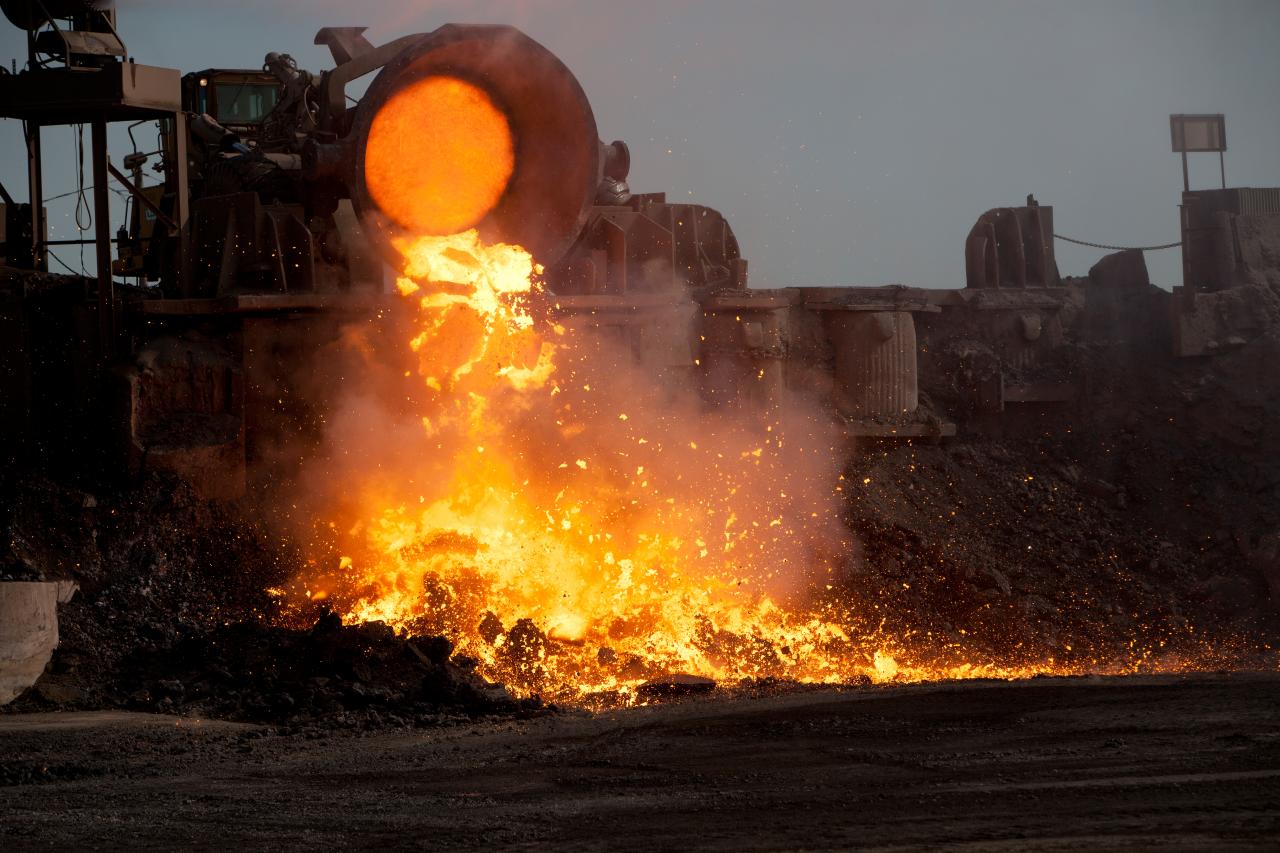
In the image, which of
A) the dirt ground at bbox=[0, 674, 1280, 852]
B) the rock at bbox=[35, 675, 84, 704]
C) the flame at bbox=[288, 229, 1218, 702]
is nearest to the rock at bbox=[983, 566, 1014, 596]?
the flame at bbox=[288, 229, 1218, 702]

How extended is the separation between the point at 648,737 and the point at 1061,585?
535cm

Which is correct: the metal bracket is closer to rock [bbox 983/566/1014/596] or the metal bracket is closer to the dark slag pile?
the dark slag pile

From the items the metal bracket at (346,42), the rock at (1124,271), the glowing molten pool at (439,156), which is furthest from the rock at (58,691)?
the rock at (1124,271)

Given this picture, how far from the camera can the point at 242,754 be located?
7.43 meters

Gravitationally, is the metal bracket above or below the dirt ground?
above

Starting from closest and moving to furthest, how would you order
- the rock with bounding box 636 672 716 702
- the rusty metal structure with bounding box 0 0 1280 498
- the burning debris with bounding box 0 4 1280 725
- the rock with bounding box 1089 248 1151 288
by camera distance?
the rock with bounding box 636 672 716 702, the burning debris with bounding box 0 4 1280 725, the rusty metal structure with bounding box 0 0 1280 498, the rock with bounding box 1089 248 1151 288

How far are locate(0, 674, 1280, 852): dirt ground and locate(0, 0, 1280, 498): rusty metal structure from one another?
293cm

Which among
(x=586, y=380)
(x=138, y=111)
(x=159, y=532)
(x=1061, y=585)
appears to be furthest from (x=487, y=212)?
(x=1061, y=585)

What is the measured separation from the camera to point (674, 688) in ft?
29.8

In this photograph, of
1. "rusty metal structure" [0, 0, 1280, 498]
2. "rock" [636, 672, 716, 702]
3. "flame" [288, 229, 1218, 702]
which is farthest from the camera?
"rusty metal structure" [0, 0, 1280, 498]

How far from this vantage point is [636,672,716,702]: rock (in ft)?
29.7

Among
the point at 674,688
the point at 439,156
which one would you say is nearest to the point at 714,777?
the point at 674,688

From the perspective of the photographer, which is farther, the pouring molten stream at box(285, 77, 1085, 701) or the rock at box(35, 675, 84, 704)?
the pouring molten stream at box(285, 77, 1085, 701)

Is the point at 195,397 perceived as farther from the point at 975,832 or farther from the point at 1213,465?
the point at 1213,465
